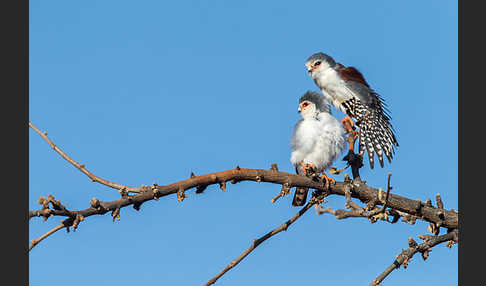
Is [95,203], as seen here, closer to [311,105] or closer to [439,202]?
[439,202]

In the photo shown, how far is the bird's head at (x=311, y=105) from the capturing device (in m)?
6.42

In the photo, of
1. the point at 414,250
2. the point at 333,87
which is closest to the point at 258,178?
the point at 414,250

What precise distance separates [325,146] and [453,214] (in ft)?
6.23

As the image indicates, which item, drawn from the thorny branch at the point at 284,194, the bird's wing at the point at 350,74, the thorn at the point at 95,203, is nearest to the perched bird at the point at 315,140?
the thorny branch at the point at 284,194

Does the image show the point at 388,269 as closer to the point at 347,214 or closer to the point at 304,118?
the point at 347,214

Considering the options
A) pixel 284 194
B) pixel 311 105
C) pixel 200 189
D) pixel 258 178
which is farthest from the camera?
pixel 311 105

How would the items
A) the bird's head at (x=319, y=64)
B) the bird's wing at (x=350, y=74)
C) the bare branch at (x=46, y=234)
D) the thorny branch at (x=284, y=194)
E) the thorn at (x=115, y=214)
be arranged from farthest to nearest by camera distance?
the bird's head at (x=319, y=64) < the bird's wing at (x=350, y=74) < the thorn at (x=115, y=214) < the thorny branch at (x=284, y=194) < the bare branch at (x=46, y=234)

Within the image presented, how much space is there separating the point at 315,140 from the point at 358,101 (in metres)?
1.68

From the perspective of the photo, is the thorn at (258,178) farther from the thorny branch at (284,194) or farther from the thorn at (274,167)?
the thorn at (274,167)

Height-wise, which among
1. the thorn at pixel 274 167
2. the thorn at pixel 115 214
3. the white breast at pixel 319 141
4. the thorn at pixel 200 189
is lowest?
the thorn at pixel 115 214

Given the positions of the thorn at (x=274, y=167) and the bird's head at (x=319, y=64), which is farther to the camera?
the bird's head at (x=319, y=64)

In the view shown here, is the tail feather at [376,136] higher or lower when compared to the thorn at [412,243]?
higher

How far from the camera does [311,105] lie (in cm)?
643

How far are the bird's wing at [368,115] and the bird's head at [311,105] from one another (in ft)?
2.29
